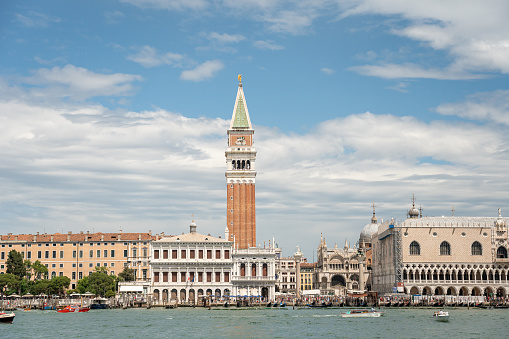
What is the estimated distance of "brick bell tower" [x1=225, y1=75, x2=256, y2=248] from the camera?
94312 millimetres

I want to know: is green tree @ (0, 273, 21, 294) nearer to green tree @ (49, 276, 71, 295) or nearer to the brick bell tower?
green tree @ (49, 276, 71, 295)

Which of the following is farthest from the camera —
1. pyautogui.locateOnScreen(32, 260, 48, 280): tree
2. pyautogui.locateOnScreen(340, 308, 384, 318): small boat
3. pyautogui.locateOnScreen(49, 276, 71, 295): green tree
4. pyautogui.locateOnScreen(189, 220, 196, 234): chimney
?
pyautogui.locateOnScreen(32, 260, 48, 280): tree

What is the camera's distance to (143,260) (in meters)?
99.3

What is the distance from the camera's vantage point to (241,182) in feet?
316

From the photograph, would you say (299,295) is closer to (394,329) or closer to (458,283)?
(458,283)

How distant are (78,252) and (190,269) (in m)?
23.6

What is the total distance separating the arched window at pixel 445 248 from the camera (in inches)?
3706

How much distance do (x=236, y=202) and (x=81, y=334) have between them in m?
47.6

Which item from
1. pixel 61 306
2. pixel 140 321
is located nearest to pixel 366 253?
pixel 61 306

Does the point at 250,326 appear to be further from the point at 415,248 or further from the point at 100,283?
the point at 415,248

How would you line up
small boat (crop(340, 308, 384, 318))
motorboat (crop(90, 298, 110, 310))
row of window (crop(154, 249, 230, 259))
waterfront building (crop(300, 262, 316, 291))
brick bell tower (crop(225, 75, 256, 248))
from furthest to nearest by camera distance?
1. waterfront building (crop(300, 262, 316, 291))
2. brick bell tower (crop(225, 75, 256, 248))
3. row of window (crop(154, 249, 230, 259))
4. motorboat (crop(90, 298, 110, 310))
5. small boat (crop(340, 308, 384, 318))

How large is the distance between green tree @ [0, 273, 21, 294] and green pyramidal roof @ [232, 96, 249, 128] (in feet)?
118

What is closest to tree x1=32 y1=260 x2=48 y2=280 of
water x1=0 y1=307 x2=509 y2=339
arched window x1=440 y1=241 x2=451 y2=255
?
water x1=0 y1=307 x2=509 y2=339

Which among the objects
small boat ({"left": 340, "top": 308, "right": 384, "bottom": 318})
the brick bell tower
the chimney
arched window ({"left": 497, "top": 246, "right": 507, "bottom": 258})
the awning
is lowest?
small boat ({"left": 340, "top": 308, "right": 384, "bottom": 318})
